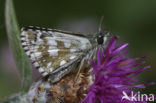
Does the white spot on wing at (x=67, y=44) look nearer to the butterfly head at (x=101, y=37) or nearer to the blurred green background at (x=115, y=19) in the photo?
the butterfly head at (x=101, y=37)

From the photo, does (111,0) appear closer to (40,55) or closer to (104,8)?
(104,8)

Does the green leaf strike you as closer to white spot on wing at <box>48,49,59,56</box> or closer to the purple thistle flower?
white spot on wing at <box>48,49,59,56</box>

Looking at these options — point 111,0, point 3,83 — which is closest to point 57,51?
point 3,83

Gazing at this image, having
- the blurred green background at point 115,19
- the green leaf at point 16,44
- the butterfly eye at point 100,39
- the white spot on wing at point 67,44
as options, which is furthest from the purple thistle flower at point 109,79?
the blurred green background at point 115,19

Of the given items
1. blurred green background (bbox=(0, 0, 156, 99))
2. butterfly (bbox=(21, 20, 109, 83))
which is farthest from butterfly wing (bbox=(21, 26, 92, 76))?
blurred green background (bbox=(0, 0, 156, 99))

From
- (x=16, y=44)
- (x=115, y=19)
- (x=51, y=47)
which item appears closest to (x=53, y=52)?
(x=51, y=47)
